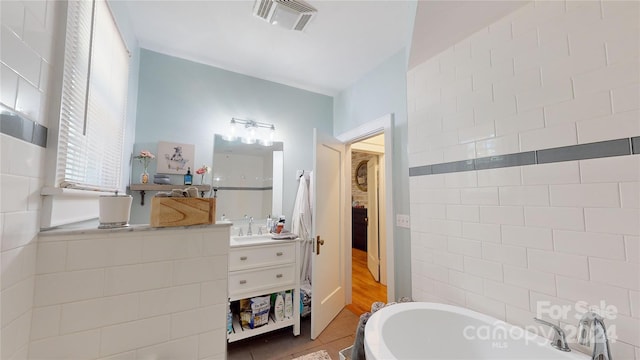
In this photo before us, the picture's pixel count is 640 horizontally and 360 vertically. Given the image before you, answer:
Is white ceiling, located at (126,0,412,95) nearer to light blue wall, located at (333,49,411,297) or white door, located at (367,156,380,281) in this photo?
light blue wall, located at (333,49,411,297)

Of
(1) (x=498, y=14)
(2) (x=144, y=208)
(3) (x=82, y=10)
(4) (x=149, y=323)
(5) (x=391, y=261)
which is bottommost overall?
(5) (x=391, y=261)

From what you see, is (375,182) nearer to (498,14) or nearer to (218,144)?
(218,144)

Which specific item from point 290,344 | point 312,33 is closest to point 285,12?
point 312,33

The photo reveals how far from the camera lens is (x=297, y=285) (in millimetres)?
2156

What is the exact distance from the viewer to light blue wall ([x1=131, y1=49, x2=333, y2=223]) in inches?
82.9

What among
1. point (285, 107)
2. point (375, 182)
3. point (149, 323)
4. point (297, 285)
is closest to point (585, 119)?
point (149, 323)

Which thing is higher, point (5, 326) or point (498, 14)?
point (498, 14)

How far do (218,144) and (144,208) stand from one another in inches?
33.6

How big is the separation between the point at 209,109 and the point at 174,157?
580 millimetres

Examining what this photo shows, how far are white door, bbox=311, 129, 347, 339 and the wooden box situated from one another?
1284mm

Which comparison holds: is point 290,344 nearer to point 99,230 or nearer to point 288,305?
point 288,305

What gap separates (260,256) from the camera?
6.64 feet

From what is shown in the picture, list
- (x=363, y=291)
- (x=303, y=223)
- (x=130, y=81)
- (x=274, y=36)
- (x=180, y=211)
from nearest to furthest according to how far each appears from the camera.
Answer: (x=180, y=211)
(x=130, y=81)
(x=274, y=36)
(x=303, y=223)
(x=363, y=291)

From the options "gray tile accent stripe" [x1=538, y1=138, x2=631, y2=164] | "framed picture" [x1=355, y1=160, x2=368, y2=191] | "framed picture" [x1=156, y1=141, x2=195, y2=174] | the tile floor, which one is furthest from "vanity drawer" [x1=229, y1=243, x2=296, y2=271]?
"framed picture" [x1=355, y1=160, x2=368, y2=191]
